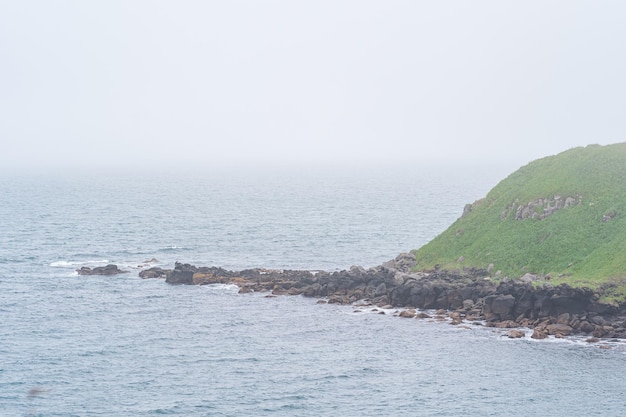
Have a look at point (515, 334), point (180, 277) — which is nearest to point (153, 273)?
point (180, 277)

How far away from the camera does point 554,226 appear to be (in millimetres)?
85938

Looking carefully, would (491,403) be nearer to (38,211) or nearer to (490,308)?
(490,308)

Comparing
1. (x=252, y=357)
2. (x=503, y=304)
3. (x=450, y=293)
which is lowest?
(x=252, y=357)

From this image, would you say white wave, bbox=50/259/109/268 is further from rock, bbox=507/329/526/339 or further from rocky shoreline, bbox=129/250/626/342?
rock, bbox=507/329/526/339

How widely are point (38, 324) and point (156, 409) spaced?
26.0m

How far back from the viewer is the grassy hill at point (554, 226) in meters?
79.1

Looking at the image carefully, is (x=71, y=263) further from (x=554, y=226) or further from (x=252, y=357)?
(x=554, y=226)

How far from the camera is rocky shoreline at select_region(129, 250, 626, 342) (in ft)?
221

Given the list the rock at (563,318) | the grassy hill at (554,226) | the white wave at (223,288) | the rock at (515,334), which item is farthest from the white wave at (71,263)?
the rock at (563,318)

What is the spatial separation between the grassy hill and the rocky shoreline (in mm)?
3380

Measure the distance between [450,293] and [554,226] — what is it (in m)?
Answer: 16.5

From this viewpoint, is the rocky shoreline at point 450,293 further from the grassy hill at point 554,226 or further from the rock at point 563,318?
the grassy hill at point 554,226

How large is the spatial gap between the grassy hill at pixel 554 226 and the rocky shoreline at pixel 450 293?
3380 millimetres

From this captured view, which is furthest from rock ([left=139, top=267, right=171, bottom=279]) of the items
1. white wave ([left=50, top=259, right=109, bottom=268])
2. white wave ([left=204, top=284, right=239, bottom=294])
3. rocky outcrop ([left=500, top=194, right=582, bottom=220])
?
rocky outcrop ([left=500, top=194, right=582, bottom=220])
